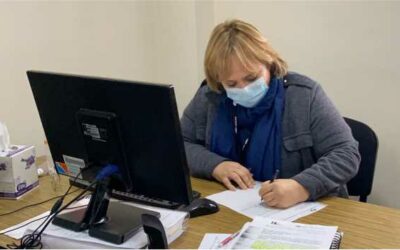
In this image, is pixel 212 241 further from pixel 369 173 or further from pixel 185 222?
pixel 369 173

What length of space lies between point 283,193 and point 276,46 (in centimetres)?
126

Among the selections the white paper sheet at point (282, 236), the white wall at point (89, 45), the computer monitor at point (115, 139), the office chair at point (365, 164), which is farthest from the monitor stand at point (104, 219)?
the white wall at point (89, 45)

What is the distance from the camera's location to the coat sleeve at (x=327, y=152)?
148 cm

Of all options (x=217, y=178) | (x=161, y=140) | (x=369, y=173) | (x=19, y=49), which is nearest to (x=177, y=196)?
→ (x=161, y=140)

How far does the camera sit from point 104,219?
50.3 inches

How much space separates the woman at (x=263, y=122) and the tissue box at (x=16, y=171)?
0.58 meters

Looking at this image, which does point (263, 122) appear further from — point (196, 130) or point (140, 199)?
point (140, 199)

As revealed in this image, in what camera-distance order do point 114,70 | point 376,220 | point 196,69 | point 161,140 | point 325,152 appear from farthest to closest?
point 196,69, point 114,70, point 325,152, point 376,220, point 161,140

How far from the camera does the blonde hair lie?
5.34ft

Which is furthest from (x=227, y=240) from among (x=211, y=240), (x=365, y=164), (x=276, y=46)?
(x=276, y=46)

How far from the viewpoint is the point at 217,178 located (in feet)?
5.51

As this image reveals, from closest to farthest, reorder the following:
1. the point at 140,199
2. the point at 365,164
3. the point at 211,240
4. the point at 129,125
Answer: the point at 129,125 < the point at 211,240 < the point at 140,199 < the point at 365,164

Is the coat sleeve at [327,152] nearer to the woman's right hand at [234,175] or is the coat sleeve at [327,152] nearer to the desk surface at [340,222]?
the desk surface at [340,222]

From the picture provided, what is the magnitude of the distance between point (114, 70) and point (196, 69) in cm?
49
